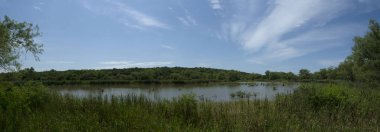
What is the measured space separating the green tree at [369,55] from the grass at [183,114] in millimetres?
20497

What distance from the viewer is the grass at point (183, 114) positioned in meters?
5.94

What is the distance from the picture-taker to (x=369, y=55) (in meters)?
31.0

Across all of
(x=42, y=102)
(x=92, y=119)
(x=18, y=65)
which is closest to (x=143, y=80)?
(x=18, y=65)

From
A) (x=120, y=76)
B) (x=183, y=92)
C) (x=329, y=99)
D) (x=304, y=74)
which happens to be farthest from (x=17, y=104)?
(x=304, y=74)

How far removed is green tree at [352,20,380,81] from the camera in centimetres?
3000

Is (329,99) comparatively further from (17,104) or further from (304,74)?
(304,74)

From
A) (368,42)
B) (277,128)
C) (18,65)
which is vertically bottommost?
(277,128)

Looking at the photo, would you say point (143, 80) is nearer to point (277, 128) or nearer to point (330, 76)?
point (330, 76)

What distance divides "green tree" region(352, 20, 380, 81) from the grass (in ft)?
67.2

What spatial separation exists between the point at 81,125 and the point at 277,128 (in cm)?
402

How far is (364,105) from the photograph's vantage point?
34.3 feet

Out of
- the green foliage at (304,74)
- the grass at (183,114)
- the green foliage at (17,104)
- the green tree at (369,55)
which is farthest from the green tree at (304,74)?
the green foliage at (17,104)

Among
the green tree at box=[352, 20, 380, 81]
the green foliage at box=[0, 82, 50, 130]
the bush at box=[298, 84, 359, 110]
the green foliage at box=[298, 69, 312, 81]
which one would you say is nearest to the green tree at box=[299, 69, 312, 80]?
the green foliage at box=[298, 69, 312, 81]

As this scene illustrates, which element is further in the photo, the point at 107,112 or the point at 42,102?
the point at 42,102
